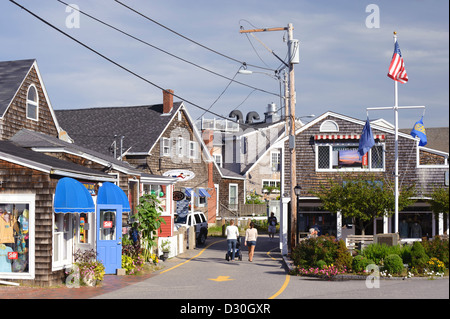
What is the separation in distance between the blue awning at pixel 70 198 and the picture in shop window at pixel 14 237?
1.06 m

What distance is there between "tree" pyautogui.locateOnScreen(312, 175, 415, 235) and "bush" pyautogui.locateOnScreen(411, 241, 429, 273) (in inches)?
349

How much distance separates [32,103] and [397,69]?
15922mm

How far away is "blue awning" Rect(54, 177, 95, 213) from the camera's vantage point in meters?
18.0

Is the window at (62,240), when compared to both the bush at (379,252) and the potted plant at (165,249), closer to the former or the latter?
the potted plant at (165,249)

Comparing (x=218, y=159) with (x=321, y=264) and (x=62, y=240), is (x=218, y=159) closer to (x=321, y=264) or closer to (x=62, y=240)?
(x=321, y=264)

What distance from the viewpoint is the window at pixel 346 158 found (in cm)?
3325

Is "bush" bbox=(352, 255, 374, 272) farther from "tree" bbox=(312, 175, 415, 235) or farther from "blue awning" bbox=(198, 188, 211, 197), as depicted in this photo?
"blue awning" bbox=(198, 188, 211, 197)

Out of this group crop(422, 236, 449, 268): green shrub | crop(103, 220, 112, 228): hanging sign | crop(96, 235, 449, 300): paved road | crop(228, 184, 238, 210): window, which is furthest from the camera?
crop(228, 184, 238, 210): window

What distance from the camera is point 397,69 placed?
990 inches

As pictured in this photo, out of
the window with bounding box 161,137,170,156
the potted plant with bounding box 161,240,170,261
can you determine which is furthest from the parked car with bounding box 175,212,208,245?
the potted plant with bounding box 161,240,170,261

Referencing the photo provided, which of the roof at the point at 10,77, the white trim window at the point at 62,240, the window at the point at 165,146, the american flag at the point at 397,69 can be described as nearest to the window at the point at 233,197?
the window at the point at 165,146

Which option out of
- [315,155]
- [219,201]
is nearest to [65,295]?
[315,155]

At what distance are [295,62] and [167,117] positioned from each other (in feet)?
57.0

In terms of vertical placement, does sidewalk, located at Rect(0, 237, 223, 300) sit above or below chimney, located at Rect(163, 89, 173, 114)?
below
